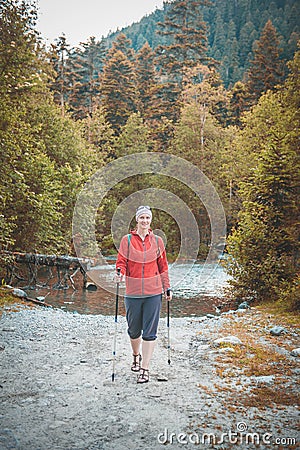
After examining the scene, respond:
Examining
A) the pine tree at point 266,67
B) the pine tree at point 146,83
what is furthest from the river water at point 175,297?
the pine tree at point 266,67

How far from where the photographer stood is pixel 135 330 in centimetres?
585

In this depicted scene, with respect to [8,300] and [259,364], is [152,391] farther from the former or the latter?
[8,300]

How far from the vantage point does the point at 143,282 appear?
573cm

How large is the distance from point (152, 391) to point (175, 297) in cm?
1010

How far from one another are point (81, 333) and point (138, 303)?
10.4ft

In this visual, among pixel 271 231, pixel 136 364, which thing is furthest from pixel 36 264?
pixel 136 364

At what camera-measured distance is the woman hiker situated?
18.7ft

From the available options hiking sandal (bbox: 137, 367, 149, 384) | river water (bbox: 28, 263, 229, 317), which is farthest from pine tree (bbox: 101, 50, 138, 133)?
hiking sandal (bbox: 137, 367, 149, 384)

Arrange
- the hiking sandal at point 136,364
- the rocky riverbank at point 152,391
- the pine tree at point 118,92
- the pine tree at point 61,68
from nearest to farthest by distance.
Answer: the rocky riverbank at point 152,391 → the hiking sandal at point 136,364 → the pine tree at point 61,68 → the pine tree at point 118,92

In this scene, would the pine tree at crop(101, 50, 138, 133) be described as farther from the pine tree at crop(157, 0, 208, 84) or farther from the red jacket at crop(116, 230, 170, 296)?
the red jacket at crop(116, 230, 170, 296)

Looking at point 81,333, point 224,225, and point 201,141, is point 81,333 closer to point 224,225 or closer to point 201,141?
point 224,225

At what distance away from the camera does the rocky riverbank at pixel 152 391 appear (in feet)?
13.4

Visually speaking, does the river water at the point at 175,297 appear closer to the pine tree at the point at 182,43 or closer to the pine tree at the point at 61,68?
the pine tree at the point at 61,68

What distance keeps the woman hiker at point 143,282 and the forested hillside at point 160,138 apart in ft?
18.4
